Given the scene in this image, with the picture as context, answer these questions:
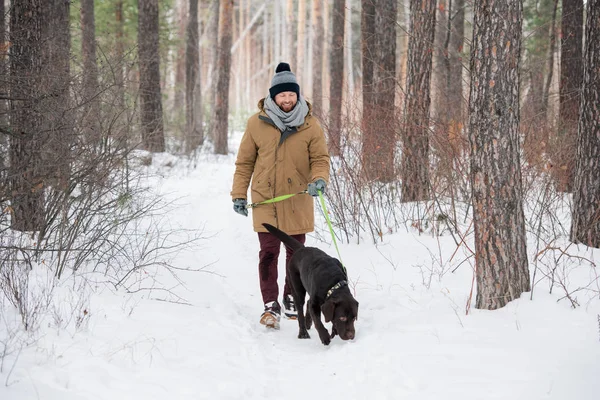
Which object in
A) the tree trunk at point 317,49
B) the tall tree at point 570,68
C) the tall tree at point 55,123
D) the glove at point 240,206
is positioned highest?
the tree trunk at point 317,49

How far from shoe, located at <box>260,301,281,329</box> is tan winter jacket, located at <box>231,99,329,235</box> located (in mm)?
662

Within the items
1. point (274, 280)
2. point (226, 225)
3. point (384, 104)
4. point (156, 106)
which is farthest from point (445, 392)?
point (156, 106)

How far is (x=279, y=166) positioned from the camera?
4480 millimetres

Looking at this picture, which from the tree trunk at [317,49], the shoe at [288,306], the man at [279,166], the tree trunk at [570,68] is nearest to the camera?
the man at [279,166]

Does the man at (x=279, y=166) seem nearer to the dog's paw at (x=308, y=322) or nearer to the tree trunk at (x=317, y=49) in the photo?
the dog's paw at (x=308, y=322)

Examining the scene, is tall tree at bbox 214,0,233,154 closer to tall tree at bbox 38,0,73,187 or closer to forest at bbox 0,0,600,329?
forest at bbox 0,0,600,329

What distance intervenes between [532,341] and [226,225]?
5.91m

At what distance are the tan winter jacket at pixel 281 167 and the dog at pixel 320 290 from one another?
194mm

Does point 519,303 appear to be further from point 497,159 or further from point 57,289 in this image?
point 57,289

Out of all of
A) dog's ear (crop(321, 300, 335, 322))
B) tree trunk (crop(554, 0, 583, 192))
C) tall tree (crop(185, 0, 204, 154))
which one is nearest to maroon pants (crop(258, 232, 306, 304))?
dog's ear (crop(321, 300, 335, 322))

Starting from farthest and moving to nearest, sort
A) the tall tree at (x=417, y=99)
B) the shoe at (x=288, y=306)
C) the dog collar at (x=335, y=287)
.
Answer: the tall tree at (x=417, y=99), the shoe at (x=288, y=306), the dog collar at (x=335, y=287)

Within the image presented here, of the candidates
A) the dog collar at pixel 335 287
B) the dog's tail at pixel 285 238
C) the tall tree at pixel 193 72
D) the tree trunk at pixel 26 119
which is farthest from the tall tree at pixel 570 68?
the tall tree at pixel 193 72

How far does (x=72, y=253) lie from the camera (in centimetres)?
495

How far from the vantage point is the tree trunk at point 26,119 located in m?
4.42
